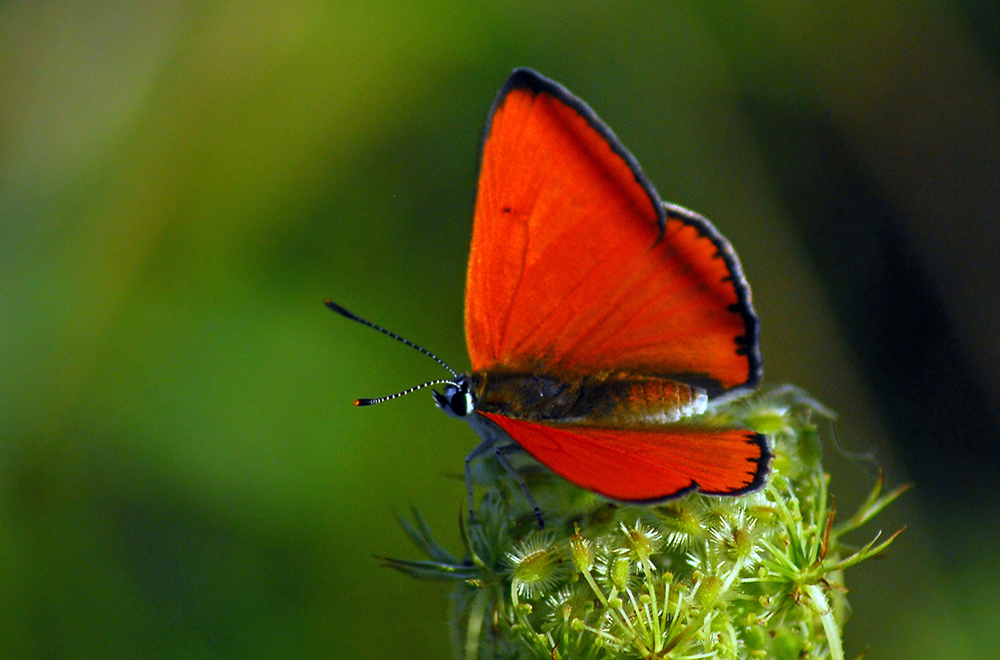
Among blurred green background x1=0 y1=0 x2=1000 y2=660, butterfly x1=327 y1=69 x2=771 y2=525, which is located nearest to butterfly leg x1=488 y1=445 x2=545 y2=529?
butterfly x1=327 y1=69 x2=771 y2=525

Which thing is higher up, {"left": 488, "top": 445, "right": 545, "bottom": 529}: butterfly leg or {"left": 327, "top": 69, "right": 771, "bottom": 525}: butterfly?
{"left": 327, "top": 69, "right": 771, "bottom": 525}: butterfly

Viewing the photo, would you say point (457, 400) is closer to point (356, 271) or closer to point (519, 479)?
point (519, 479)

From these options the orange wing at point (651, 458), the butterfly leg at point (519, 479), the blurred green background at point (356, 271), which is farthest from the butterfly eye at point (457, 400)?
the blurred green background at point (356, 271)

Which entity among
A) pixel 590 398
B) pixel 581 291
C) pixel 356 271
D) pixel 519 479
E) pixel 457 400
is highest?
pixel 581 291

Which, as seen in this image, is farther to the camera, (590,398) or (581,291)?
(581,291)

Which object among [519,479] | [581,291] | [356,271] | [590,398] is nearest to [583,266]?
[581,291]

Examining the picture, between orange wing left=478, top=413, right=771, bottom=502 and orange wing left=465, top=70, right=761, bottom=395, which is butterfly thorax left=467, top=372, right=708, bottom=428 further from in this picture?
orange wing left=478, top=413, right=771, bottom=502

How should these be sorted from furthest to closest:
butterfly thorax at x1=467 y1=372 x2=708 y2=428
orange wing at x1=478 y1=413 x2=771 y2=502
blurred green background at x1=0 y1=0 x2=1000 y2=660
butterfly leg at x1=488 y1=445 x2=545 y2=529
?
blurred green background at x1=0 y1=0 x2=1000 y2=660
butterfly thorax at x1=467 y1=372 x2=708 y2=428
butterfly leg at x1=488 y1=445 x2=545 y2=529
orange wing at x1=478 y1=413 x2=771 y2=502

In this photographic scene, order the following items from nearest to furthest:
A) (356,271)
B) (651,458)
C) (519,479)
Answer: (651,458), (519,479), (356,271)
